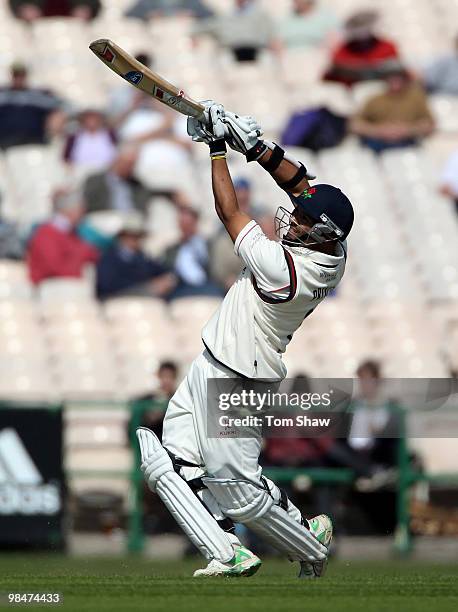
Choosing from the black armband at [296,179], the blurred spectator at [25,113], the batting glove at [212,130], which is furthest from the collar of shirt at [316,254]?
the blurred spectator at [25,113]

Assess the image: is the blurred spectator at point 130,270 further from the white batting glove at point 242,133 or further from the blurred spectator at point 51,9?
the white batting glove at point 242,133

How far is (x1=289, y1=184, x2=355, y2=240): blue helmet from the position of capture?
6.96 m

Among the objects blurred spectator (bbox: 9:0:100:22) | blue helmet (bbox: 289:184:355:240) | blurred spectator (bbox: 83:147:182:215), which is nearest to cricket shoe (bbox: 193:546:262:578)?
blue helmet (bbox: 289:184:355:240)

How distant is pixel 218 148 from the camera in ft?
23.4

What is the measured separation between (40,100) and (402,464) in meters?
5.74

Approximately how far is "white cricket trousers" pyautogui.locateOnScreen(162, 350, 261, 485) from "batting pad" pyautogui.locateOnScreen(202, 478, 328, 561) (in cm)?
4

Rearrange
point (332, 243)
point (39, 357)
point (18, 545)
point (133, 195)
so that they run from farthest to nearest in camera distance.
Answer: point (133, 195) → point (39, 357) → point (18, 545) → point (332, 243)

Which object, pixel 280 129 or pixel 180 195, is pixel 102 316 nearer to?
pixel 180 195

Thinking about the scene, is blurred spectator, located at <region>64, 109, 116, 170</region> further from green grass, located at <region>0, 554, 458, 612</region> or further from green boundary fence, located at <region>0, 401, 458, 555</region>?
green grass, located at <region>0, 554, 458, 612</region>

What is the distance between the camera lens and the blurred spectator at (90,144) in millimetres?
15211

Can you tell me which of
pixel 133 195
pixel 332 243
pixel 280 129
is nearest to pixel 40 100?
pixel 133 195

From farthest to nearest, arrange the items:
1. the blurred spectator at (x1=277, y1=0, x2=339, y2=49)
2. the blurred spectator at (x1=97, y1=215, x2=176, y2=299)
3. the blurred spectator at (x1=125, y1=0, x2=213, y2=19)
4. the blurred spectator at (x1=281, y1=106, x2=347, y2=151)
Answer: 1. the blurred spectator at (x1=125, y1=0, x2=213, y2=19)
2. the blurred spectator at (x1=277, y1=0, x2=339, y2=49)
3. the blurred spectator at (x1=281, y1=106, x2=347, y2=151)
4. the blurred spectator at (x1=97, y1=215, x2=176, y2=299)

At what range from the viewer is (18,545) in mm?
11430

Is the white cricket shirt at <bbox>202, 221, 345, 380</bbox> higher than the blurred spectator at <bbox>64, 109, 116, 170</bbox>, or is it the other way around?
the blurred spectator at <bbox>64, 109, 116, 170</bbox>
